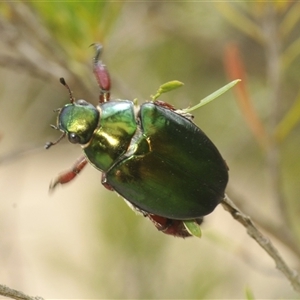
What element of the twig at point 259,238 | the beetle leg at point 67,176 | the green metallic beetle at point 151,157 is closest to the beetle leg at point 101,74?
the green metallic beetle at point 151,157

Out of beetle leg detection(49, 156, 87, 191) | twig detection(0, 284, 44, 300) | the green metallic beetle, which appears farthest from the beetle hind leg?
twig detection(0, 284, 44, 300)

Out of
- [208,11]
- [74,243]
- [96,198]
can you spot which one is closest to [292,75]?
[208,11]

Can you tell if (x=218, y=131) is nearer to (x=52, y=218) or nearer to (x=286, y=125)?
(x=286, y=125)

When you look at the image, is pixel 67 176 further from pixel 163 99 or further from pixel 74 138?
pixel 163 99

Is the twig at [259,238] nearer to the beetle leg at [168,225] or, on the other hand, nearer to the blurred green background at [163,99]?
the beetle leg at [168,225]

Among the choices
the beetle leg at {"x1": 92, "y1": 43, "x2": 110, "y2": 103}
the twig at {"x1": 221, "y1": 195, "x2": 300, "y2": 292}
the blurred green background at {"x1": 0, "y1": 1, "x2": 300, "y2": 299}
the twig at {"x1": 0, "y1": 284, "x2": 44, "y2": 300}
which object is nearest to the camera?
the twig at {"x1": 0, "y1": 284, "x2": 44, "y2": 300}

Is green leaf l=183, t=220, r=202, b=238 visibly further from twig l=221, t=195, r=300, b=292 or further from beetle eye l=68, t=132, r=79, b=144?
beetle eye l=68, t=132, r=79, b=144
